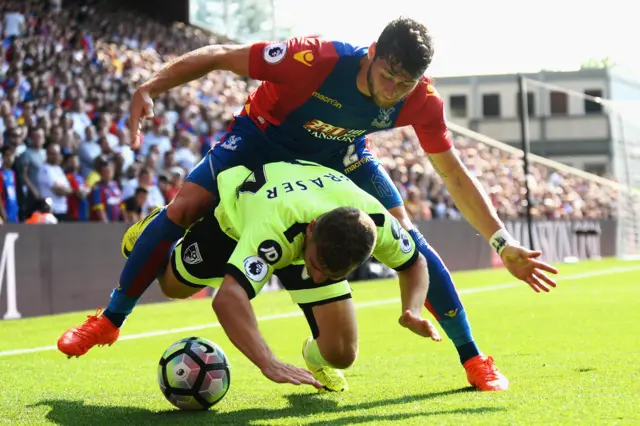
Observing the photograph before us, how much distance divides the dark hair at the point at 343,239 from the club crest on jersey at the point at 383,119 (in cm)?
119

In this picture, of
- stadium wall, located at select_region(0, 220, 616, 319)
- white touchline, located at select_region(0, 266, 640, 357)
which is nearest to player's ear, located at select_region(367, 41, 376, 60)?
white touchline, located at select_region(0, 266, 640, 357)

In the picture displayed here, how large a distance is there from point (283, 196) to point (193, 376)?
1.14 metres

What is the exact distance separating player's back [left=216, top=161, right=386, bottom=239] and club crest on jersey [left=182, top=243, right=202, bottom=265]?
0.74m

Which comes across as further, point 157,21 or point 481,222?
point 157,21

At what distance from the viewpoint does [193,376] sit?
551cm

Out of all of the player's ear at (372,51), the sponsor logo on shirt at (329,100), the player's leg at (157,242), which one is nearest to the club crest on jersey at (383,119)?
the sponsor logo on shirt at (329,100)

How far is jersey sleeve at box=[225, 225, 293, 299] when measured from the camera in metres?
4.88

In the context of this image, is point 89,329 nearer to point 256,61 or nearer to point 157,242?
point 157,242

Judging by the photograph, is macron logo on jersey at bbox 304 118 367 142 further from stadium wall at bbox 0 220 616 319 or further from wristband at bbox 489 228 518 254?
stadium wall at bbox 0 220 616 319

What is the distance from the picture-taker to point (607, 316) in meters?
10.4

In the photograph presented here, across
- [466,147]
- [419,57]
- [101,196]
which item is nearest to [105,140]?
[101,196]

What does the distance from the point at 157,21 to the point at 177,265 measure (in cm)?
2187

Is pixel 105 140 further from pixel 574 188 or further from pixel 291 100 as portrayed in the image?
pixel 574 188

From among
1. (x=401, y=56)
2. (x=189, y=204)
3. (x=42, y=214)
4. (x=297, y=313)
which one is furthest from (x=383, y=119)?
(x=42, y=214)
